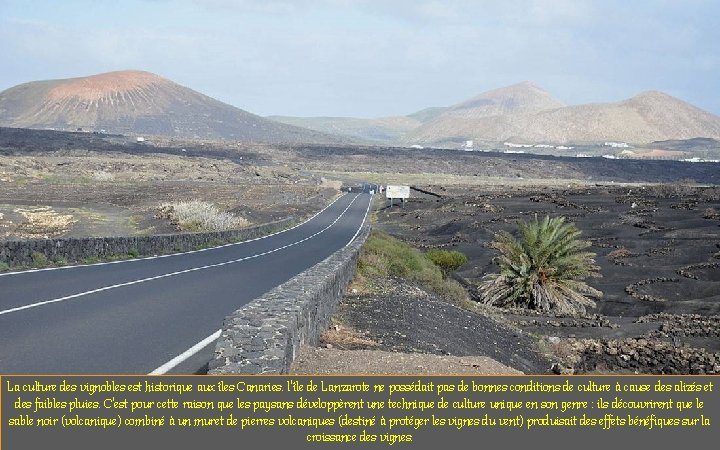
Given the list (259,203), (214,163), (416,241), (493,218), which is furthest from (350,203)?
(214,163)

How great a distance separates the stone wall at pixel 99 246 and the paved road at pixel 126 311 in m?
0.92

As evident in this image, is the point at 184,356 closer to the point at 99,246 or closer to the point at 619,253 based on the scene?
the point at 99,246

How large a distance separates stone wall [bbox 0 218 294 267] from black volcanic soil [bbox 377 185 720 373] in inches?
410

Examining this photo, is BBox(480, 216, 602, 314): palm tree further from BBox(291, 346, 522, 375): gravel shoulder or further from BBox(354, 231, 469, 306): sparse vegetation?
BBox(291, 346, 522, 375): gravel shoulder

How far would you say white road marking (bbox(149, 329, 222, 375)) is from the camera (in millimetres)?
8766

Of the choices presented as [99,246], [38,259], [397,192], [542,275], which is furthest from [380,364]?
[397,192]

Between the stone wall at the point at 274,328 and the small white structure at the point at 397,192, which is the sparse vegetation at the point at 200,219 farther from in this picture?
the stone wall at the point at 274,328

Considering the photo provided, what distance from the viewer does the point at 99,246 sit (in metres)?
23.8

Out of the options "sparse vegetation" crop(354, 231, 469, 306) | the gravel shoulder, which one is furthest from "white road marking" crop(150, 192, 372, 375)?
"sparse vegetation" crop(354, 231, 469, 306)

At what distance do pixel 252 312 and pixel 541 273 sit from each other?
20.1 meters

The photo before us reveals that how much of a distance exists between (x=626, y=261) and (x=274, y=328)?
31268 mm
